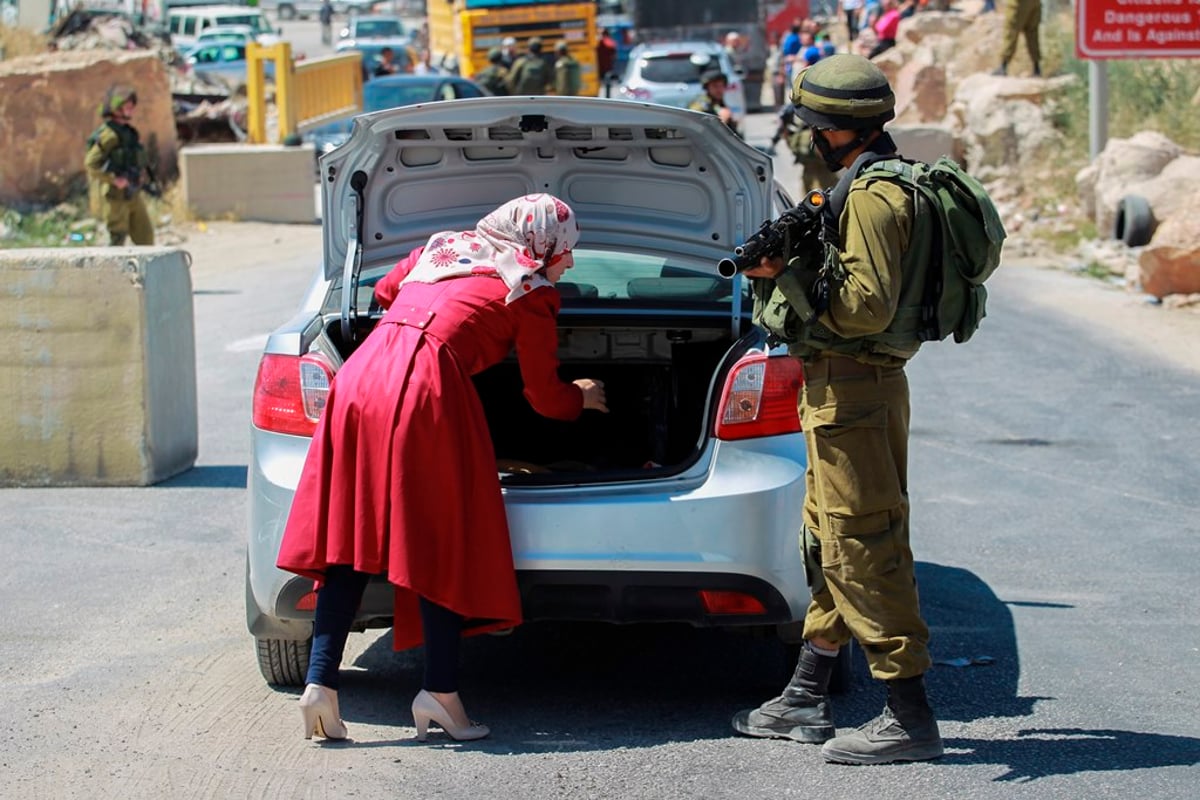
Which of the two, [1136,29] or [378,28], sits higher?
[378,28]

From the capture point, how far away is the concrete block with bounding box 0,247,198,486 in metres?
7.40

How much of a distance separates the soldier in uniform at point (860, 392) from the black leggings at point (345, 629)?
3.25 feet

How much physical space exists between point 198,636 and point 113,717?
83 cm

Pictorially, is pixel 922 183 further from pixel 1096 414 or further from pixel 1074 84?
pixel 1074 84

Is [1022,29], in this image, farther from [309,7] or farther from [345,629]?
[309,7]

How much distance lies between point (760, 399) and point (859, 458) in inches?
17.4

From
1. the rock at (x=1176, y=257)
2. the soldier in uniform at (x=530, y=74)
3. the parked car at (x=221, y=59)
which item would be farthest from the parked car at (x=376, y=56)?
the rock at (x=1176, y=257)

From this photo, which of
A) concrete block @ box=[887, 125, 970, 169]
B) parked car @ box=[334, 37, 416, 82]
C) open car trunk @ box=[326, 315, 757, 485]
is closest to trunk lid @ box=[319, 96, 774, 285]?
open car trunk @ box=[326, 315, 757, 485]

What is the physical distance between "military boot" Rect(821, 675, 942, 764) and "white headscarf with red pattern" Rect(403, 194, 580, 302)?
1.44 metres

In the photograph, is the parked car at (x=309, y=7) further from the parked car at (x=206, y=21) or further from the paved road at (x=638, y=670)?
the paved road at (x=638, y=670)

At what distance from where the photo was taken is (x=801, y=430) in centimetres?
445

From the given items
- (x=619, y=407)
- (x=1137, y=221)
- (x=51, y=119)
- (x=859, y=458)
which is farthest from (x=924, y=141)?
(x=859, y=458)

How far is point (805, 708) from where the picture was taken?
14.5ft

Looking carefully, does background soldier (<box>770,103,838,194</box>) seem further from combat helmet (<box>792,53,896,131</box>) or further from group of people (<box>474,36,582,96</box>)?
combat helmet (<box>792,53,896,131</box>)
